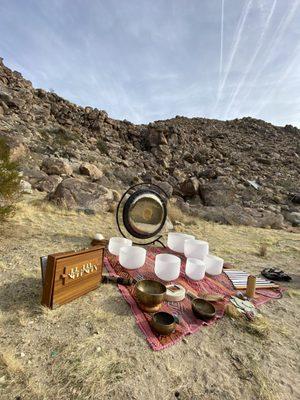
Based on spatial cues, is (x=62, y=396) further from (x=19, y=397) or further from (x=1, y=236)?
(x=1, y=236)

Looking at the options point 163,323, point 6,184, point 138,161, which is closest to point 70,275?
point 163,323

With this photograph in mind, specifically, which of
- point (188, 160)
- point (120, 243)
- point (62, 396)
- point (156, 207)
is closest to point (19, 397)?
point (62, 396)

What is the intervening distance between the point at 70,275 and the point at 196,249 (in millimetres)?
2210

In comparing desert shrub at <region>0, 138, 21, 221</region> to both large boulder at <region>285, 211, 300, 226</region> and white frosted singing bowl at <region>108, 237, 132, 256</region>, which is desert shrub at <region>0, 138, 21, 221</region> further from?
large boulder at <region>285, 211, 300, 226</region>

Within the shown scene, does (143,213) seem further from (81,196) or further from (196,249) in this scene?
(81,196)

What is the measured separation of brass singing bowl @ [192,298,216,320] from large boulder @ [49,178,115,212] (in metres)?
4.65

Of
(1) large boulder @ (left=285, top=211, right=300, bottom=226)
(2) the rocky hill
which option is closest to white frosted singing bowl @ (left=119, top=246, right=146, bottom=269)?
(2) the rocky hill

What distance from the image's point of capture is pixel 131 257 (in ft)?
11.7

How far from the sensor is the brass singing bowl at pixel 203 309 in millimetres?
2648

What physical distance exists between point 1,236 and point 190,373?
363 cm

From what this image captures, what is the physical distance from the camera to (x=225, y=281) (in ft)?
12.5

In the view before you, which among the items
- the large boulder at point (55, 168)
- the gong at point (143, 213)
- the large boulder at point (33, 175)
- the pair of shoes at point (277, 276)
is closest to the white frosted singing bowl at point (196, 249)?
the gong at point (143, 213)

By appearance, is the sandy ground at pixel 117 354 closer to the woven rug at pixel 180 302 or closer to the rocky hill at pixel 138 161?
the woven rug at pixel 180 302

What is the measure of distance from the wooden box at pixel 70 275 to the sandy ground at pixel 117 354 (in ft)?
0.34
